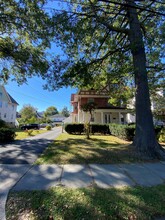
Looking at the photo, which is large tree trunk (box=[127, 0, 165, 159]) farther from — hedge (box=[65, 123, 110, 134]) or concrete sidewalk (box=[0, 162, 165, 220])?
hedge (box=[65, 123, 110, 134])

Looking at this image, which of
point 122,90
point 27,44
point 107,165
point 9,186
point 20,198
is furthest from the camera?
point 122,90

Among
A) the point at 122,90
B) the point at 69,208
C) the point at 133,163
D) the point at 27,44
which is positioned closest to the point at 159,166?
the point at 133,163

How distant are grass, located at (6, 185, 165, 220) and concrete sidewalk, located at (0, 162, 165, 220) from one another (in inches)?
13.8

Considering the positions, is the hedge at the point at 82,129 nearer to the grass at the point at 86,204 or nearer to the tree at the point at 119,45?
the tree at the point at 119,45

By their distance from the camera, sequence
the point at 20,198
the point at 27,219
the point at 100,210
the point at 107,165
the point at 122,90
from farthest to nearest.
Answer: the point at 122,90
the point at 107,165
the point at 20,198
the point at 100,210
the point at 27,219

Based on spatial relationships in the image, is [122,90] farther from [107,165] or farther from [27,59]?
[107,165]

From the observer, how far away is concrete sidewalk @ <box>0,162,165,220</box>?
439cm

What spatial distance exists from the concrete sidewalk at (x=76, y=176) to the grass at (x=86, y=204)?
1.15ft

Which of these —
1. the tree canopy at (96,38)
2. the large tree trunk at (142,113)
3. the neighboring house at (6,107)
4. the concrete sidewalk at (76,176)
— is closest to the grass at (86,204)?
the concrete sidewalk at (76,176)

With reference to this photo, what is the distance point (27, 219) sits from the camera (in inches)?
117

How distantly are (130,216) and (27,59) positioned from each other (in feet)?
39.1

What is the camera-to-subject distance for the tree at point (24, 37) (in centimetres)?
957

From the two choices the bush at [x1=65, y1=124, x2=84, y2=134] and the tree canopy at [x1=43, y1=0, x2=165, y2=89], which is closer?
the tree canopy at [x1=43, y1=0, x2=165, y2=89]

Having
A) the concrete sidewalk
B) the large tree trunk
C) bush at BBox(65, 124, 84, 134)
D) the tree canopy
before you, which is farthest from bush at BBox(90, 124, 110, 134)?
the concrete sidewalk
